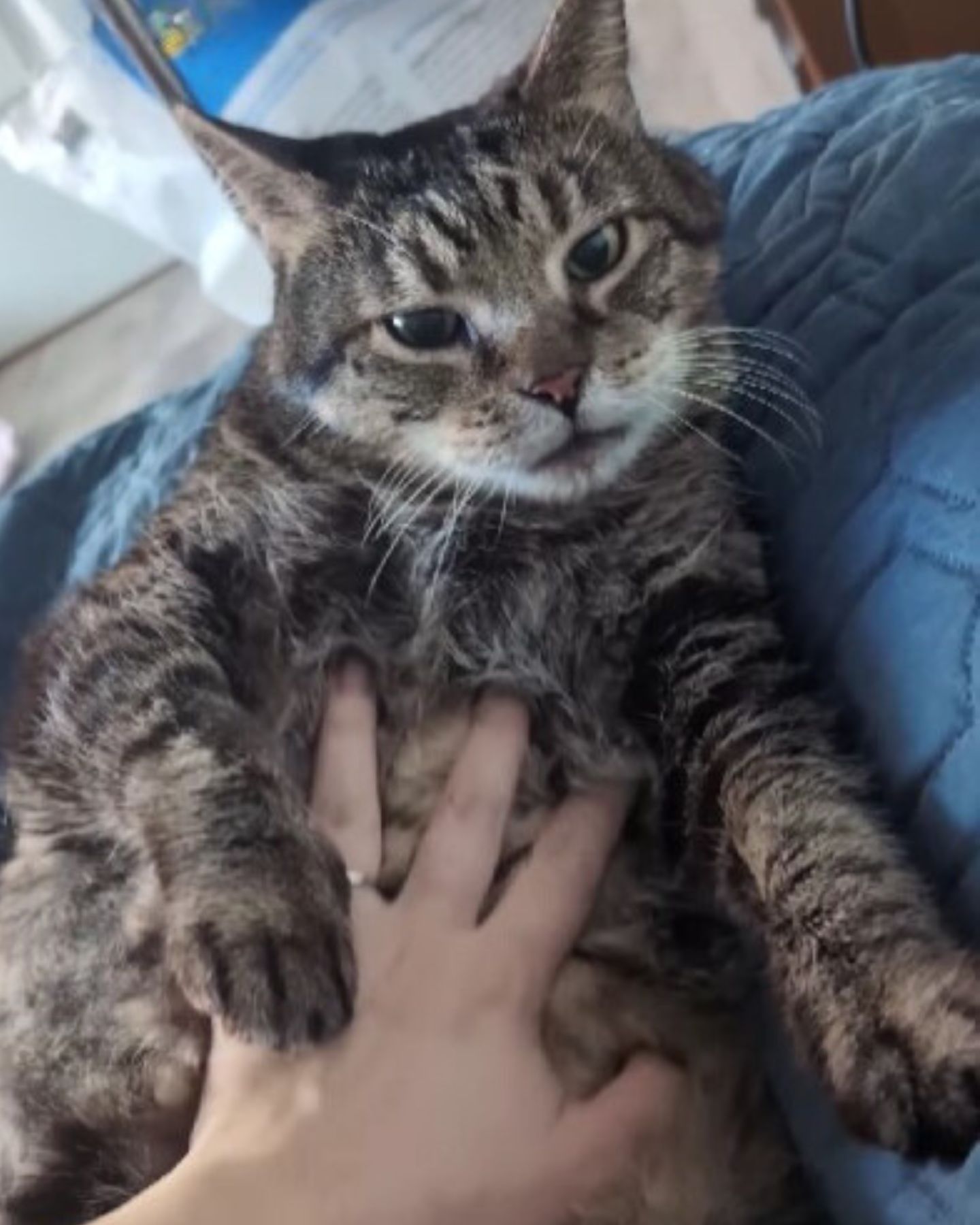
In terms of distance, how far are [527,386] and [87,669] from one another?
1.28ft

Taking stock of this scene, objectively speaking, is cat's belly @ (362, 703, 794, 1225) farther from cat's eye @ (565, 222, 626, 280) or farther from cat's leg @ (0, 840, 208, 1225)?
cat's eye @ (565, 222, 626, 280)

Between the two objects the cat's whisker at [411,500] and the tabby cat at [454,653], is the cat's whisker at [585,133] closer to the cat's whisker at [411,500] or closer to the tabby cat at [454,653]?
the tabby cat at [454,653]

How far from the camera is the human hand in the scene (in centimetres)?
95

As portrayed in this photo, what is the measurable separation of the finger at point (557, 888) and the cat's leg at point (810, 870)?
52mm

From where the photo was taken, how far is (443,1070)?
998mm

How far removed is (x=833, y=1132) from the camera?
36.2 inches

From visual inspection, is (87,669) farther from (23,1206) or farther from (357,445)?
(23,1206)

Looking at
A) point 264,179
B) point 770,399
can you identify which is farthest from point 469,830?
point 264,179

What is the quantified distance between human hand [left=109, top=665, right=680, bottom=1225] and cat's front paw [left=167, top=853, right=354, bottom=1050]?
0.12 ft

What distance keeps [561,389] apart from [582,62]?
0.31m

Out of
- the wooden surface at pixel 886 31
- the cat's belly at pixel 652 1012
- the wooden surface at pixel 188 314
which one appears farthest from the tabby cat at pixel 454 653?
the wooden surface at pixel 188 314

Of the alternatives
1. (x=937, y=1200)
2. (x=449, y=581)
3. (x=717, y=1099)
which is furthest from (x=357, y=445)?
(x=937, y=1200)

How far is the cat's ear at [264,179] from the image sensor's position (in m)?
1.18

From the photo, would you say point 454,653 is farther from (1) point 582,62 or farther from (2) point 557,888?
(1) point 582,62
